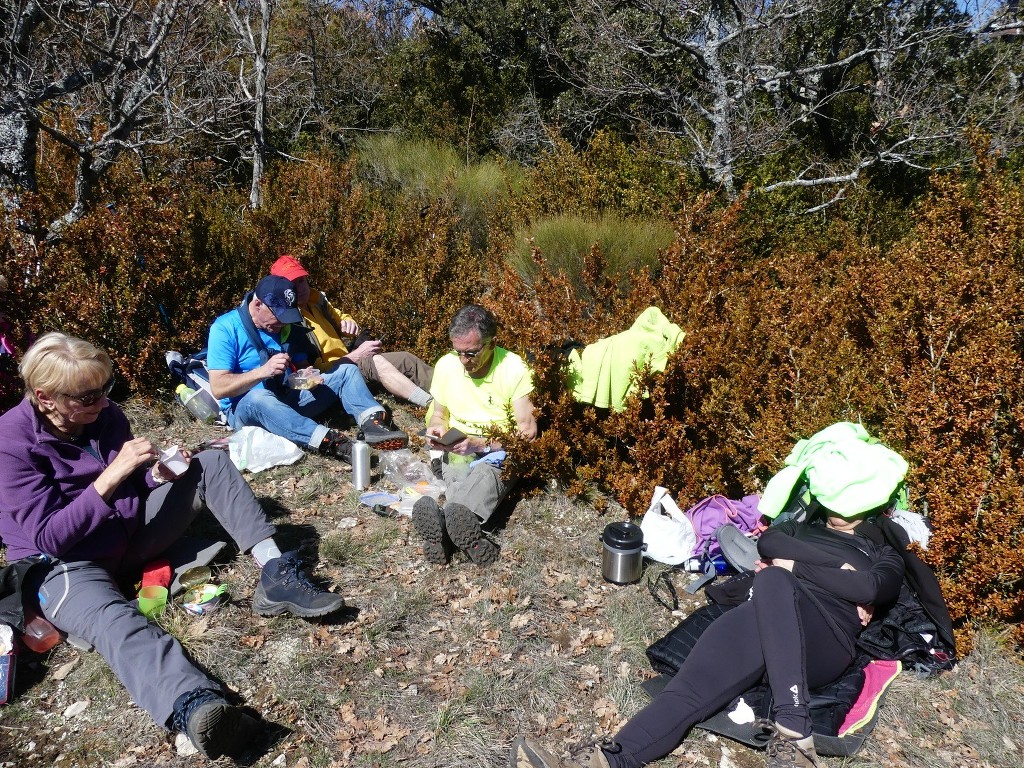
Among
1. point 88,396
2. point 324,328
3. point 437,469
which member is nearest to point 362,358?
point 324,328

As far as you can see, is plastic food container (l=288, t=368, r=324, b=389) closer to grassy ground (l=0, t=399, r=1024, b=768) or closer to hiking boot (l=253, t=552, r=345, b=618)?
grassy ground (l=0, t=399, r=1024, b=768)

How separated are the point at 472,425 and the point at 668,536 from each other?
1.36 m

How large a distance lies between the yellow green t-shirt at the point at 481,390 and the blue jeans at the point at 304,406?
86 cm

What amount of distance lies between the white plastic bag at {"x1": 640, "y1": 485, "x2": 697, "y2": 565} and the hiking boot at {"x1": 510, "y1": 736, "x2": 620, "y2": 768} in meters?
1.31

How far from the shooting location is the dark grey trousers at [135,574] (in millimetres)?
2615

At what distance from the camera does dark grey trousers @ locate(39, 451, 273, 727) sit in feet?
8.58

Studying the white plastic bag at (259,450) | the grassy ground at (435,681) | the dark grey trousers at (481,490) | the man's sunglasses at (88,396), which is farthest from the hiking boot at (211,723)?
the white plastic bag at (259,450)

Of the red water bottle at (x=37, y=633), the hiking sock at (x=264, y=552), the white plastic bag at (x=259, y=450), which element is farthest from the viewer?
the white plastic bag at (x=259, y=450)

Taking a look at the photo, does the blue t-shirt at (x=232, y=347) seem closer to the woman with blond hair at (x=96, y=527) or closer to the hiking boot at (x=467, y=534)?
the woman with blond hair at (x=96, y=527)

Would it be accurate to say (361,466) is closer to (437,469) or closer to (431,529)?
(437,469)

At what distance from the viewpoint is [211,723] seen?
7.93ft

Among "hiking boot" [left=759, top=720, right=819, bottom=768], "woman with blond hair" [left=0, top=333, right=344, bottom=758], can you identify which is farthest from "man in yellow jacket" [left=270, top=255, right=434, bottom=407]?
"hiking boot" [left=759, top=720, right=819, bottom=768]

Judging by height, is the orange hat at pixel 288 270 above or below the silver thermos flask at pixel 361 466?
above

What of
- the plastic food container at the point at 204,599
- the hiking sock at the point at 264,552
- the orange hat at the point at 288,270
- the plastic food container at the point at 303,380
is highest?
the orange hat at the point at 288,270
